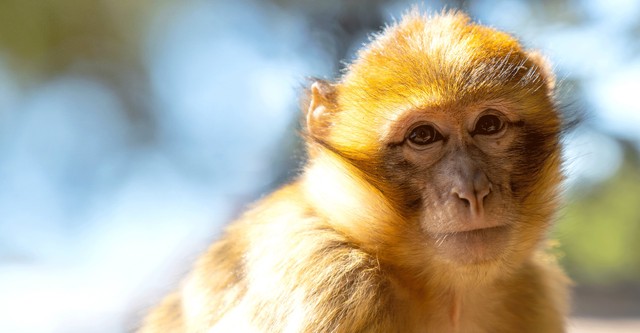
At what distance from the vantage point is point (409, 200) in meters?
2.03

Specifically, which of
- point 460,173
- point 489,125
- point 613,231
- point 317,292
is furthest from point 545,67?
point 613,231

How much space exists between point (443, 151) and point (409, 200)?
7.7 inches

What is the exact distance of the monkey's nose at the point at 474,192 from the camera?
184 centimetres

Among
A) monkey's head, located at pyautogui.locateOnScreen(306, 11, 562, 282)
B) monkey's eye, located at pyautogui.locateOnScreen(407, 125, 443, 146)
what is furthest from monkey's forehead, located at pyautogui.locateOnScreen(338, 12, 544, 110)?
monkey's eye, located at pyautogui.locateOnScreen(407, 125, 443, 146)

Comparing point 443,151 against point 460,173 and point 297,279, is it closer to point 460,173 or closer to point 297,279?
point 460,173

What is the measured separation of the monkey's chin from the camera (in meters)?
1.93

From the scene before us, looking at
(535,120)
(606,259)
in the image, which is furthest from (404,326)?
(606,259)

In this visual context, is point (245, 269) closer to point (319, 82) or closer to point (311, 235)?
point (311, 235)

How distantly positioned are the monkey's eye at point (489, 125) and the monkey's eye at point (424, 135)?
0.13 m

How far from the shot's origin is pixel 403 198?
2.04 meters

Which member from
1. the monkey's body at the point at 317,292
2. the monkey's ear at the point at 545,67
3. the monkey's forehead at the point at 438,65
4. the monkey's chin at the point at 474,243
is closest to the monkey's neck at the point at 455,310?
the monkey's body at the point at 317,292

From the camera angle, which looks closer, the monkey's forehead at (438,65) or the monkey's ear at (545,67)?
the monkey's forehead at (438,65)

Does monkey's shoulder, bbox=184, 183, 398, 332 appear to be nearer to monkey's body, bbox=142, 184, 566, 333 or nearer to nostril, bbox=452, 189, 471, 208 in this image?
monkey's body, bbox=142, 184, 566, 333

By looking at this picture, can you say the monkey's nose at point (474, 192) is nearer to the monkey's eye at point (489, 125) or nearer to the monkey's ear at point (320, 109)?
the monkey's eye at point (489, 125)
